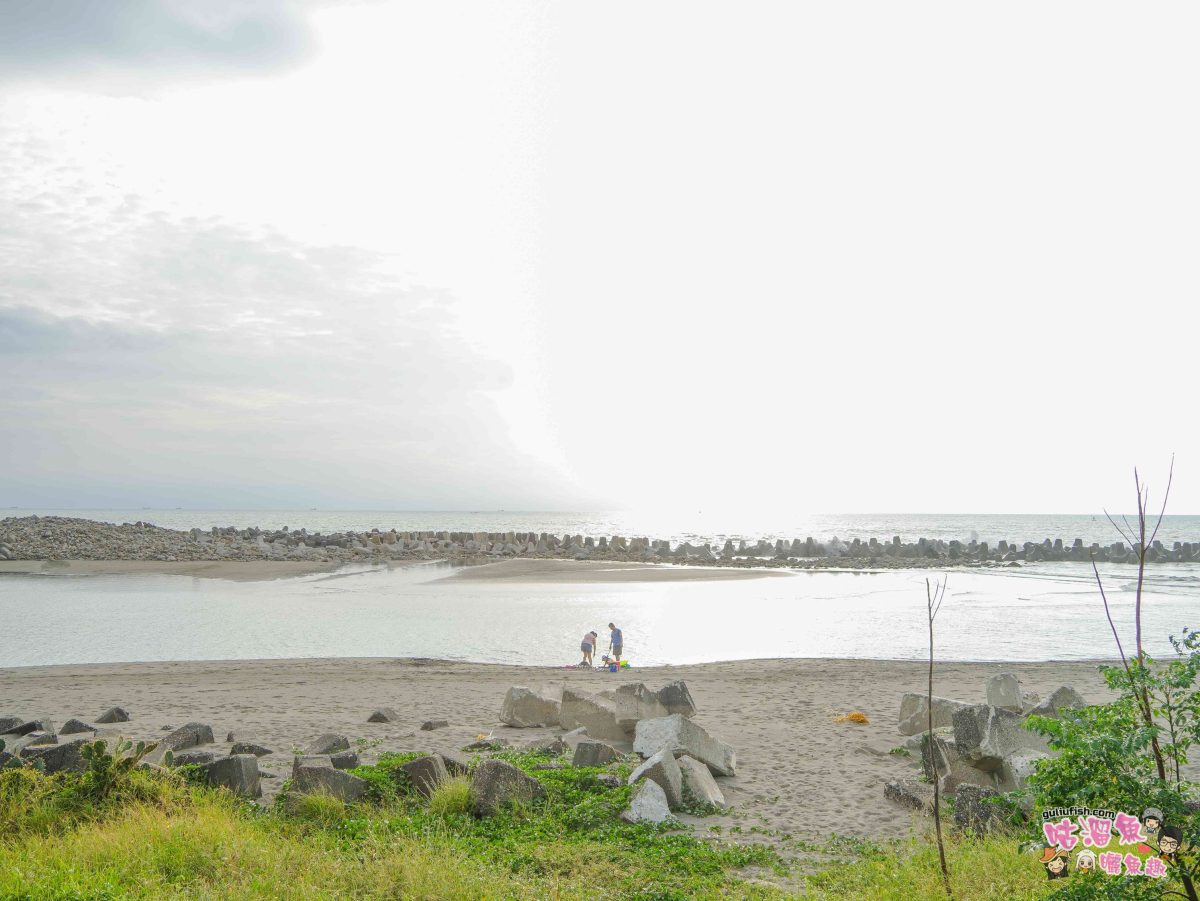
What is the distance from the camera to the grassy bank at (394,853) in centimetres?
578

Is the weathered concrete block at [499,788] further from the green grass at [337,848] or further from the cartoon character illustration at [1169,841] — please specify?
the cartoon character illustration at [1169,841]

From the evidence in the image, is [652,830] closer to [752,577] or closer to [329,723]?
[329,723]

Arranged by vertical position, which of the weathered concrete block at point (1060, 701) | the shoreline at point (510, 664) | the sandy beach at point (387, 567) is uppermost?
the weathered concrete block at point (1060, 701)

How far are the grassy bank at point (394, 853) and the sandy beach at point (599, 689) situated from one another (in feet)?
3.72

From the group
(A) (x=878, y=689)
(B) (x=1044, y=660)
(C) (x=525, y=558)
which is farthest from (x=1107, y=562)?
(A) (x=878, y=689)

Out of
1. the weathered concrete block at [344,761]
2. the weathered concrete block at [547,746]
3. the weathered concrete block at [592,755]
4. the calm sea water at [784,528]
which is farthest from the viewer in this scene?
the calm sea water at [784,528]

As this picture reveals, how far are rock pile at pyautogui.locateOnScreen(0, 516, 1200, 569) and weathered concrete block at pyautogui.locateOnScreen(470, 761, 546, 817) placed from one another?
38.1 m

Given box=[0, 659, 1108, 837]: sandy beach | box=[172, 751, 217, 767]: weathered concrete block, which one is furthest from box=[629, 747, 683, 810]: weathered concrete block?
box=[172, 751, 217, 767]: weathered concrete block

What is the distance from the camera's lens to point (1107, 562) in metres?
55.9

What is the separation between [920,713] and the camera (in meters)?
11.2

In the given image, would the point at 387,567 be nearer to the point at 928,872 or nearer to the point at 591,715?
the point at 591,715

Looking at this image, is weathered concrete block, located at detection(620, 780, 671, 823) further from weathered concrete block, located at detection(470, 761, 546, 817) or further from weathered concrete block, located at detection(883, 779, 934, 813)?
weathered concrete block, located at detection(883, 779, 934, 813)

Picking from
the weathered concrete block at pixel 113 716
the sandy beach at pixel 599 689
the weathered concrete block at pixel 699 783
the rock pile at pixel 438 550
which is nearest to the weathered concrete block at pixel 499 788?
the weathered concrete block at pixel 699 783

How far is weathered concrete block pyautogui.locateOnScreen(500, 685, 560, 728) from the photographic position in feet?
38.1
